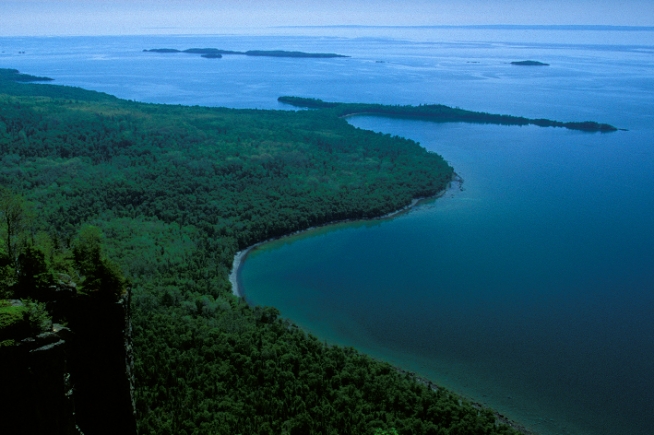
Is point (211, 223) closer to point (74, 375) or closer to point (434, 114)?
point (74, 375)

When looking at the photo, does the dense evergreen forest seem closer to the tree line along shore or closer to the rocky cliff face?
the tree line along shore

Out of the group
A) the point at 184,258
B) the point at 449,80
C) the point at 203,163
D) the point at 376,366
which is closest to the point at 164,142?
the point at 203,163

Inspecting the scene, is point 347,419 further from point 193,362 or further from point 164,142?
point 164,142

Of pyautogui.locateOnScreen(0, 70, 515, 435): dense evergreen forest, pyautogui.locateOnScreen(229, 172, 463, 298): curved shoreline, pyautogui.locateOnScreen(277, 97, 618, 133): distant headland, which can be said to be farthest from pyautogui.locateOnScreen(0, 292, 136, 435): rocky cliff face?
pyautogui.locateOnScreen(277, 97, 618, 133): distant headland

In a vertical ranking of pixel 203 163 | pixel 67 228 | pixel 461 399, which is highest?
pixel 203 163

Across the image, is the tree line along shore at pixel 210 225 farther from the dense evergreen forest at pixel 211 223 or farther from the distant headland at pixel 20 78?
the distant headland at pixel 20 78

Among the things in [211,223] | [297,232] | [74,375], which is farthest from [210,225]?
[74,375]
